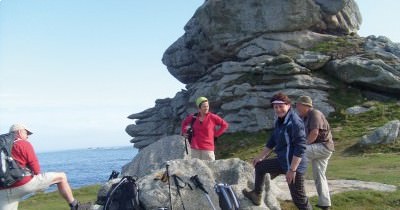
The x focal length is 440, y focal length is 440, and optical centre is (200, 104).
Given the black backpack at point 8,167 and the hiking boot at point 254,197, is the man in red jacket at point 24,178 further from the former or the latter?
the hiking boot at point 254,197

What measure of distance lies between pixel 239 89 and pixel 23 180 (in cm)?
3908

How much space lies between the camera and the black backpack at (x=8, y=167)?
35.2 ft

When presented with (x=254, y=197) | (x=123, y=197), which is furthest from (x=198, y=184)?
(x=123, y=197)

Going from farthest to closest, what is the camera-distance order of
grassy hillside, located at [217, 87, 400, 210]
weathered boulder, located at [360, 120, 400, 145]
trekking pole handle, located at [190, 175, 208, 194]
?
weathered boulder, located at [360, 120, 400, 145] < grassy hillside, located at [217, 87, 400, 210] < trekking pole handle, located at [190, 175, 208, 194]

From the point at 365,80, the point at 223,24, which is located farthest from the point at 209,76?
the point at 365,80

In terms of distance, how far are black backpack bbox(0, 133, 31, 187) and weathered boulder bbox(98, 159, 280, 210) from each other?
2632mm

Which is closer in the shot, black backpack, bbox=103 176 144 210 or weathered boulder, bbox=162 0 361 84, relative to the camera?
black backpack, bbox=103 176 144 210

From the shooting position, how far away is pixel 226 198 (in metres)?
11.3

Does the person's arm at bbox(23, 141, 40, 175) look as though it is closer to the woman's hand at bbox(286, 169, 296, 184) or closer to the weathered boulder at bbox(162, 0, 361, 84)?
the woman's hand at bbox(286, 169, 296, 184)

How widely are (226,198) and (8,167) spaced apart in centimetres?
546

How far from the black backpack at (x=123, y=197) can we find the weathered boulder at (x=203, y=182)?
2.72ft

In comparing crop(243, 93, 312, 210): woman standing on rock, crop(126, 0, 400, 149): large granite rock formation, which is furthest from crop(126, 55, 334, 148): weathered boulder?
crop(243, 93, 312, 210): woman standing on rock

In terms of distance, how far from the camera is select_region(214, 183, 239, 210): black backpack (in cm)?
1122

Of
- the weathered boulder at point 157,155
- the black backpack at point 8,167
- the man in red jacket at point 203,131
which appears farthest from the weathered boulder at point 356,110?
the black backpack at point 8,167
